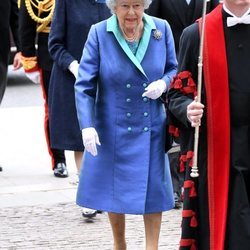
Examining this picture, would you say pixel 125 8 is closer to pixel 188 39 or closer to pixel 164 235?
pixel 188 39

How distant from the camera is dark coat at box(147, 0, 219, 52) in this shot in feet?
24.8

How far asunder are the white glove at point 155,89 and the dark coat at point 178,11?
6.46ft

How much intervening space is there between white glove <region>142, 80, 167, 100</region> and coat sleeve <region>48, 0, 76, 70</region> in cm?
172

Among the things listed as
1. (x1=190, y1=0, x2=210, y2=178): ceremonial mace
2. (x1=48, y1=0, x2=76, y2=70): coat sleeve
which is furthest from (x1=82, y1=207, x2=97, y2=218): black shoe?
(x1=190, y1=0, x2=210, y2=178): ceremonial mace

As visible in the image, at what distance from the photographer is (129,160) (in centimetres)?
572

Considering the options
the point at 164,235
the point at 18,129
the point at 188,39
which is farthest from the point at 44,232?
the point at 18,129

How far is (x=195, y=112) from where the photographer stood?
459 cm

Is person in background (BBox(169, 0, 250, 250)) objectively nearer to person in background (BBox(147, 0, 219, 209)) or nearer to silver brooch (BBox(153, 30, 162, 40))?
silver brooch (BBox(153, 30, 162, 40))

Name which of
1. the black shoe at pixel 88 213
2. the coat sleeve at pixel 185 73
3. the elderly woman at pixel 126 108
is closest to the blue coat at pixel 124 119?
the elderly woman at pixel 126 108

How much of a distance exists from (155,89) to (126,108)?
22 centimetres

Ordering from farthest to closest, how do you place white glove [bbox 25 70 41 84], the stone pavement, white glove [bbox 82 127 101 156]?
white glove [bbox 25 70 41 84], the stone pavement, white glove [bbox 82 127 101 156]

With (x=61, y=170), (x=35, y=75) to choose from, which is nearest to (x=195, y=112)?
(x=35, y=75)

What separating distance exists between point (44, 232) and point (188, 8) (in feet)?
6.67

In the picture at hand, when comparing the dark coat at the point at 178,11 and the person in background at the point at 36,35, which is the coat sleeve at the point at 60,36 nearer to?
the dark coat at the point at 178,11
